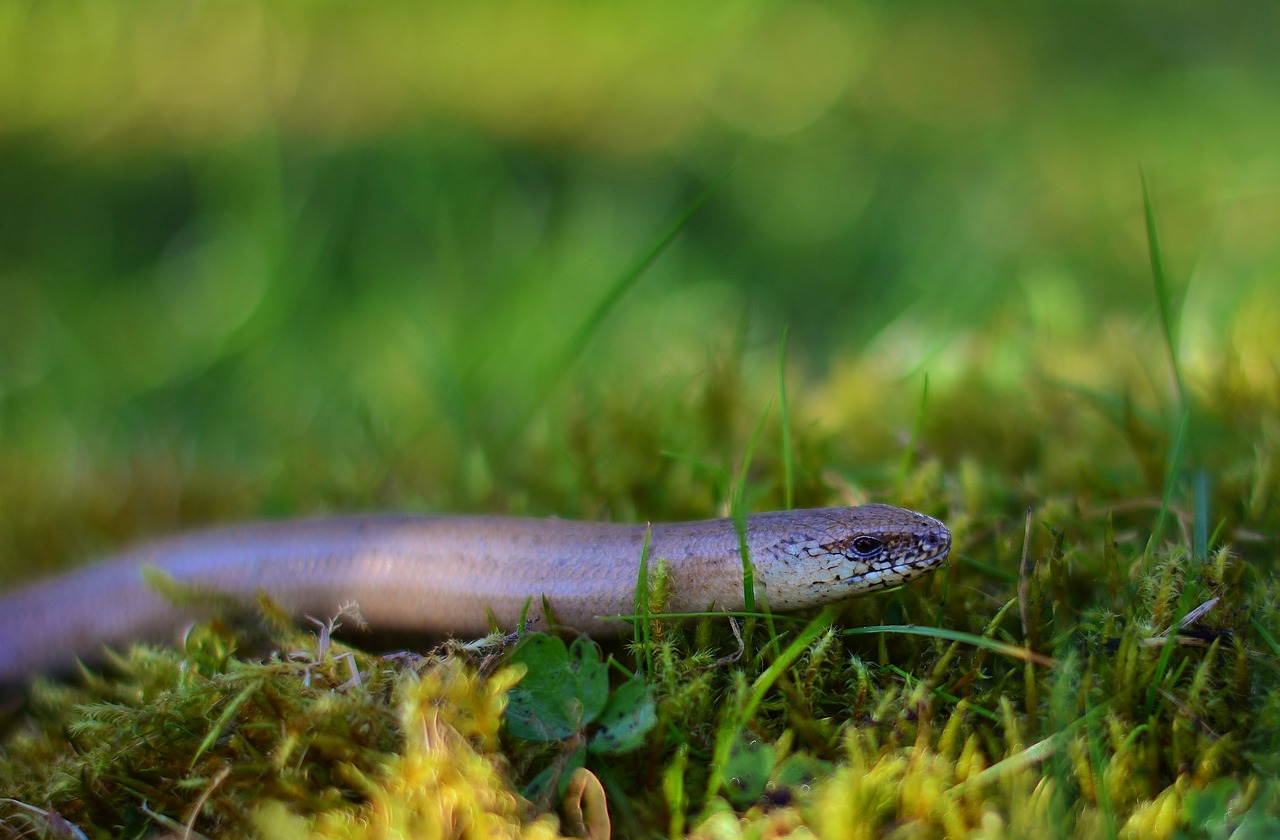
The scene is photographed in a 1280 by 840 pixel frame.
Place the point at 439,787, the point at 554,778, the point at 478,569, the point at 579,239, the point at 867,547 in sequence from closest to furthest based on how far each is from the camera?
the point at 439,787 < the point at 554,778 < the point at 867,547 < the point at 478,569 < the point at 579,239

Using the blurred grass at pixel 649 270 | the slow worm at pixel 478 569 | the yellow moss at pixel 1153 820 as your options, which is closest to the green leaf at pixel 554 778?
the slow worm at pixel 478 569

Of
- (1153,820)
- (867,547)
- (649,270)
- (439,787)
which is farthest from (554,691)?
(649,270)

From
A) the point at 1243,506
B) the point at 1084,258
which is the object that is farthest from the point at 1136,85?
the point at 1243,506

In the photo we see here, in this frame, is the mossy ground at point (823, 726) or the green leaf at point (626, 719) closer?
the mossy ground at point (823, 726)

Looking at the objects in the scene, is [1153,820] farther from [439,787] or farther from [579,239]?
[579,239]

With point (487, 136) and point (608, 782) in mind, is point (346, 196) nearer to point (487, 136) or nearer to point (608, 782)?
point (487, 136)

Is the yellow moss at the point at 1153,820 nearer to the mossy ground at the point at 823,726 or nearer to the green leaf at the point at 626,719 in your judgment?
the mossy ground at the point at 823,726
